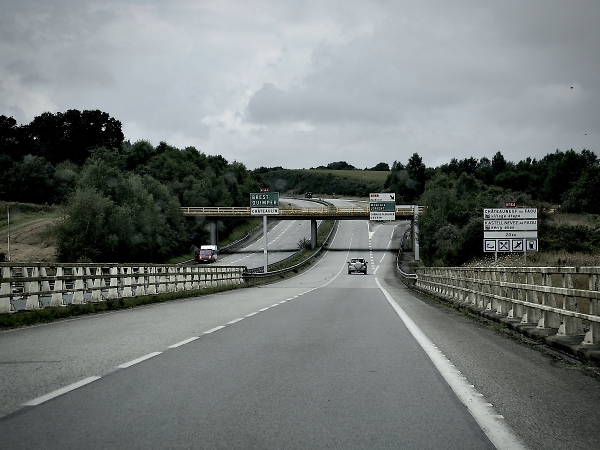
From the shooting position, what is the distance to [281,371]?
890cm

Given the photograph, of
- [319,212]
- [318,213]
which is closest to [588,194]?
[319,212]

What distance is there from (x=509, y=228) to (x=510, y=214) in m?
0.62

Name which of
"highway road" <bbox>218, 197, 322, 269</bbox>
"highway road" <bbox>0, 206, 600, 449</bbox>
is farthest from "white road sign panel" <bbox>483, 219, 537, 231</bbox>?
"highway road" <bbox>218, 197, 322, 269</bbox>

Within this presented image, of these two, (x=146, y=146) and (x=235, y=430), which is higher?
(x=146, y=146)

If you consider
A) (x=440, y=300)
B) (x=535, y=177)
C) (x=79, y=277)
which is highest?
(x=535, y=177)

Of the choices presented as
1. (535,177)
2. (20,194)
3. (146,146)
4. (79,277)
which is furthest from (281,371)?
(535,177)

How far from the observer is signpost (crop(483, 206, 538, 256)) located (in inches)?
1224

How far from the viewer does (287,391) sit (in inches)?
295

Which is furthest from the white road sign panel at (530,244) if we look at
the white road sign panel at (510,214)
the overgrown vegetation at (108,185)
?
the overgrown vegetation at (108,185)

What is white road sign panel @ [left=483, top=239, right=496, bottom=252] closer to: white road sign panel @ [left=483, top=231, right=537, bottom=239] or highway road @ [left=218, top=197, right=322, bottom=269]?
white road sign panel @ [left=483, top=231, right=537, bottom=239]

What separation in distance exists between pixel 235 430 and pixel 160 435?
0.58 m

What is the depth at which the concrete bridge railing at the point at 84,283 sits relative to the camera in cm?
1660

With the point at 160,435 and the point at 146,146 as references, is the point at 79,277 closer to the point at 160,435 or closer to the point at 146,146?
the point at 160,435

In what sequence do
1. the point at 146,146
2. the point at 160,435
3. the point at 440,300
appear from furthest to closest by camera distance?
the point at 146,146 → the point at 440,300 → the point at 160,435
